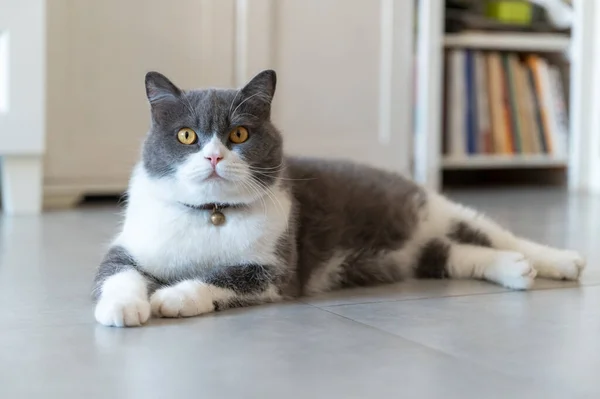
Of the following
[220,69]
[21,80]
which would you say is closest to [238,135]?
[21,80]

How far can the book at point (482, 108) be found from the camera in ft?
11.9

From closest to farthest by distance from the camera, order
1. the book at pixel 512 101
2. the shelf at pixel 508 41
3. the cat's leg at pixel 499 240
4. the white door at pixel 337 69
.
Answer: the cat's leg at pixel 499 240, the white door at pixel 337 69, the shelf at pixel 508 41, the book at pixel 512 101

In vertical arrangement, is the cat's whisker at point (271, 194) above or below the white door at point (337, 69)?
below

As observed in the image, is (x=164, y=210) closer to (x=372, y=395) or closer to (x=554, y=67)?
(x=372, y=395)

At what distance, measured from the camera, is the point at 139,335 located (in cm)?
126

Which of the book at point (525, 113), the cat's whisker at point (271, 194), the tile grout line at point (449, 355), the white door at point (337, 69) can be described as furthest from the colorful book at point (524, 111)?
the tile grout line at point (449, 355)

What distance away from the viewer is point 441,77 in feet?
11.6

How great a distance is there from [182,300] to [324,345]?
274mm

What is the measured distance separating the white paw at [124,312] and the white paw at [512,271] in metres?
0.71

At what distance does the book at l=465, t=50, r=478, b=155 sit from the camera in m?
3.62

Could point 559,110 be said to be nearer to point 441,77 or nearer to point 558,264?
point 441,77

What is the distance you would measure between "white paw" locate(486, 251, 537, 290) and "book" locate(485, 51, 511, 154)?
205 cm

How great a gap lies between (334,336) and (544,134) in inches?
107

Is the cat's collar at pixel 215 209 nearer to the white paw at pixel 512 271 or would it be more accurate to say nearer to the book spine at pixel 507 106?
the white paw at pixel 512 271
